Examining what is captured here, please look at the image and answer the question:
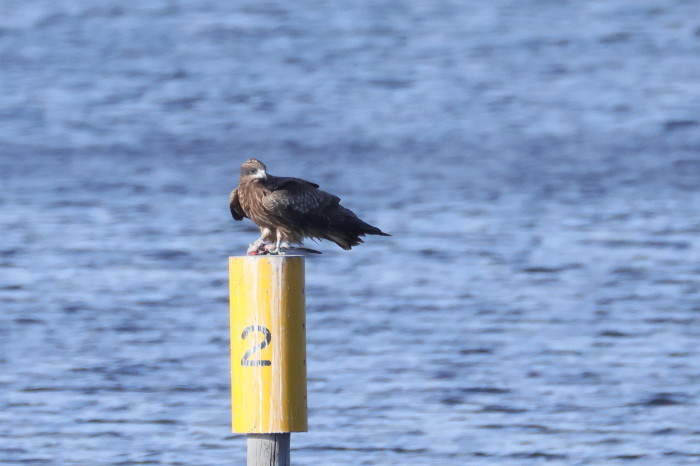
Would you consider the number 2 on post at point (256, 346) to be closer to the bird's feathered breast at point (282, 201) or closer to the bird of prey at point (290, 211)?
the bird of prey at point (290, 211)

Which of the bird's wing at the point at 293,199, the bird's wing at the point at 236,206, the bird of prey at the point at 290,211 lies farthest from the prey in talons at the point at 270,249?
the bird's wing at the point at 236,206

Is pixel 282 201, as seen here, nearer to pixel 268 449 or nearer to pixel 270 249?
pixel 270 249

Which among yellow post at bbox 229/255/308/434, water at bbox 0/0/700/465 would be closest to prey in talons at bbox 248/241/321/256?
yellow post at bbox 229/255/308/434

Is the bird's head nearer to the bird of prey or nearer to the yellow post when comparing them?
the bird of prey

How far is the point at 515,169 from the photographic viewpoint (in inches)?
710

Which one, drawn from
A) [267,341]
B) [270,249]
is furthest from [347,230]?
[267,341]

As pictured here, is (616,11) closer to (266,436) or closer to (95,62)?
(95,62)

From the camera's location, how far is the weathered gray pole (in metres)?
5.52

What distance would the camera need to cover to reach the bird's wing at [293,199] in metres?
6.62

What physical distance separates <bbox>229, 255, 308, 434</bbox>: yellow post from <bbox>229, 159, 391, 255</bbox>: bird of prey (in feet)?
3.51

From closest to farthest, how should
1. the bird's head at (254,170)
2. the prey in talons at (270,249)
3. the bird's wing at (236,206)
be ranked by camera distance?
the prey in talons at (270,249) → the bird's head at (254,170) → the bird's wing at (236,206)

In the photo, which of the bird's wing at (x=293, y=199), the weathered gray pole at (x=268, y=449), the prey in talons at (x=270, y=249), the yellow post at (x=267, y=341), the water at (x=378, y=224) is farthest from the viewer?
the water at (x=378, y=224)

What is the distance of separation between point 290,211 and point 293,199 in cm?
6

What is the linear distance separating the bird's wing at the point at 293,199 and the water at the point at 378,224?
232 centimetres
